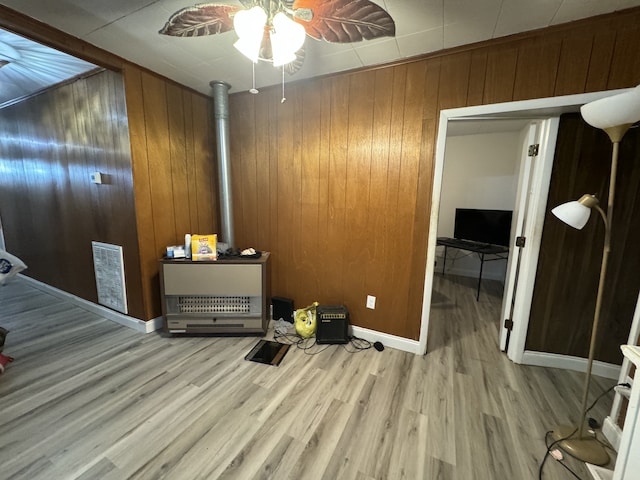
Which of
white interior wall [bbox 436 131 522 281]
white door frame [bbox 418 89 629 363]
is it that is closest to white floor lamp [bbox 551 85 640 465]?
white door frame [bbox 418 89 629 363]

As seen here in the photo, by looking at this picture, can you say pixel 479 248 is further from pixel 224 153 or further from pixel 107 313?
pixel 107 313

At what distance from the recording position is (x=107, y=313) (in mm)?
2688

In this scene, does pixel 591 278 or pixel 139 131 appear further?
pixel 139 131

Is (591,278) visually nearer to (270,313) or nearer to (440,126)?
(440,126)

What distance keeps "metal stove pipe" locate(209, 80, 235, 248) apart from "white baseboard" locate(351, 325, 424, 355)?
1.56 meters

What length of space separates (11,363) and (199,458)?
190 centimetres

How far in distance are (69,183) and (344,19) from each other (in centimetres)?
322

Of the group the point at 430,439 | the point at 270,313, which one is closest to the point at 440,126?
the point at 430,439

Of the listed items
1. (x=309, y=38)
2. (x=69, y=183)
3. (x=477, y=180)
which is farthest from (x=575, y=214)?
(x=69, y=183)

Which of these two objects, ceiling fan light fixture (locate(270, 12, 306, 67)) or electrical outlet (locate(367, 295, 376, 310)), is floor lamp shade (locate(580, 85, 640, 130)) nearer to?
ceiling fan light fixture (locate(270, 12, 306, 67))

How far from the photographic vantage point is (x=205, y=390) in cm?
173

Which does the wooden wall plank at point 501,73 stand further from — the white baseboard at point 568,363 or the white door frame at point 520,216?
the white baseboard at point 568,363

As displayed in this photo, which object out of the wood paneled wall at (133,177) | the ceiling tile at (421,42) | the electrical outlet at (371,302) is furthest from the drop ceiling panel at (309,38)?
the electrical outlet at (371,302)

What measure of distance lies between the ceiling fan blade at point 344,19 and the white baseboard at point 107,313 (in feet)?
8.89
